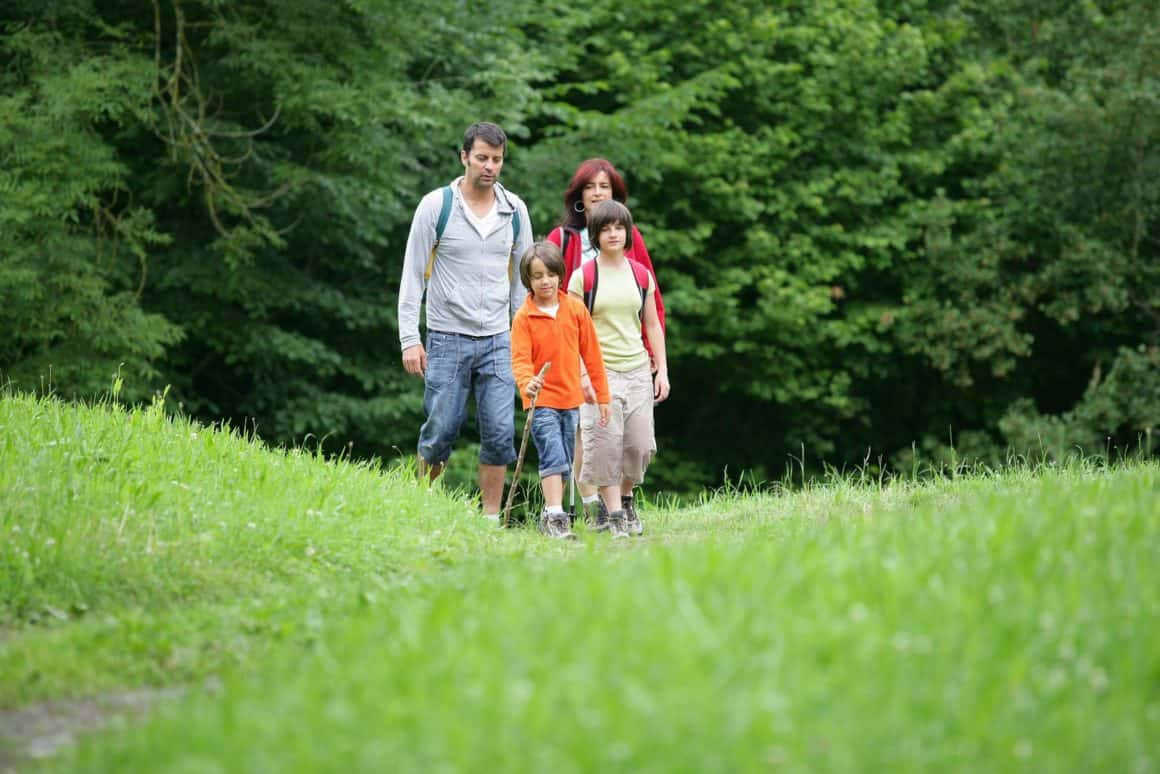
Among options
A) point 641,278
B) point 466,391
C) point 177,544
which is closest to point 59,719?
point 177,544

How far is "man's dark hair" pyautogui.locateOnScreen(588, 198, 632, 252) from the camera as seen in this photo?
787cm

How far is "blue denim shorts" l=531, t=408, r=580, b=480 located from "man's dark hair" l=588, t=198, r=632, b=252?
1.02 m

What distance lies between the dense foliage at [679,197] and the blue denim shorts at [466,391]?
4.62 m

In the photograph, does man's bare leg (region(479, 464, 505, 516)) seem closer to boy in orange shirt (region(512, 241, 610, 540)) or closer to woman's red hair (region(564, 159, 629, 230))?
boy in orange shirt (region(512, 241, 610, 540))

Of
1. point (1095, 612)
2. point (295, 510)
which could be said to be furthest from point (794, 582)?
point (295, 510)

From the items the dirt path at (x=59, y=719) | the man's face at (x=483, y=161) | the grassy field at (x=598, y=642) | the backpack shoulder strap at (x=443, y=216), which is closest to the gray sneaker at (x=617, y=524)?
the backpack shoulder strap at (x=443, y=216)

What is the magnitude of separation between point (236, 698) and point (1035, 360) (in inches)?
731

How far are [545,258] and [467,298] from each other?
1.74ft

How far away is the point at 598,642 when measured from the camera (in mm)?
3719

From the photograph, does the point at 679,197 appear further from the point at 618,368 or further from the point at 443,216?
the point at 443,216

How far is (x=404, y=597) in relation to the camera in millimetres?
5066

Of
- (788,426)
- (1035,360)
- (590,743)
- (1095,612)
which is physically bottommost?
(788,426)

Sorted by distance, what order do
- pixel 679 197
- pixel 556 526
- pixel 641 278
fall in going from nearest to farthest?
pixel 556 526, pixel 641 278, pixel 679 197

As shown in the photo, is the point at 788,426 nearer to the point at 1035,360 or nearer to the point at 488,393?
the point at 1035,360
